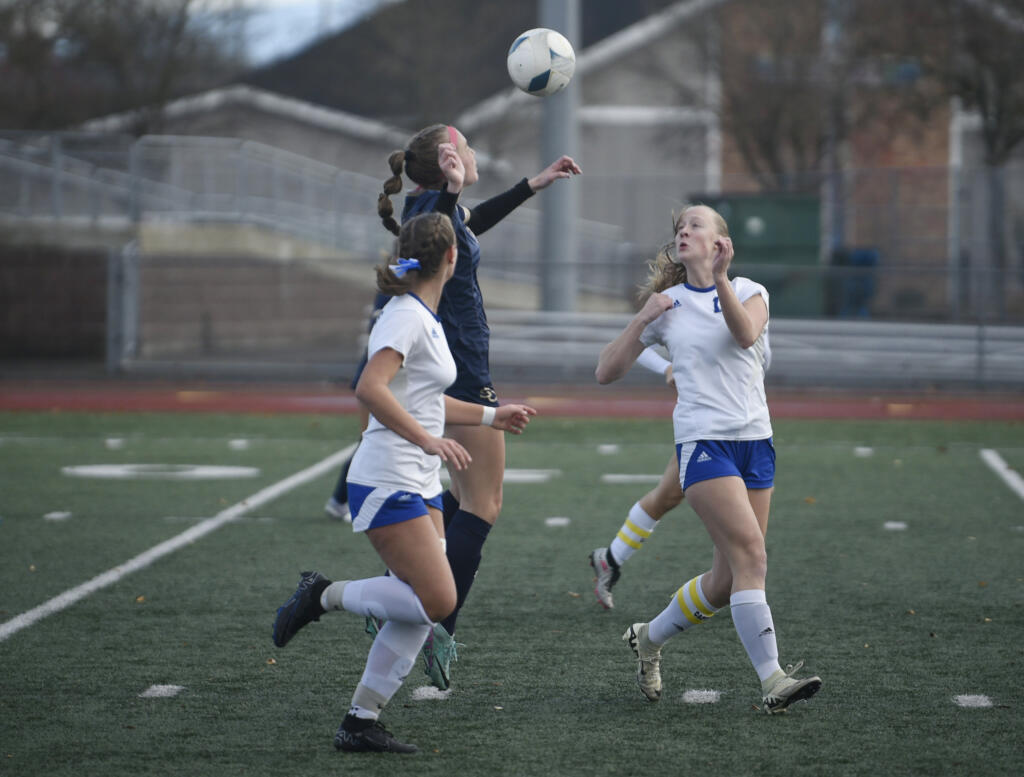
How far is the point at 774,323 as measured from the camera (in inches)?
787

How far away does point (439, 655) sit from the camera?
17.8 feet

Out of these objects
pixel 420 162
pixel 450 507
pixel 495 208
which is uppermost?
pixel 420 162

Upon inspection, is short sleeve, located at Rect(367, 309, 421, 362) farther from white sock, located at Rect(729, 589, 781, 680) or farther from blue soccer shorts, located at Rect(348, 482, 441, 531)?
white sock, located at Rect(729, 589, 781, 680)

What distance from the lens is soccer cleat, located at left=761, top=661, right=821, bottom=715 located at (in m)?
4.98

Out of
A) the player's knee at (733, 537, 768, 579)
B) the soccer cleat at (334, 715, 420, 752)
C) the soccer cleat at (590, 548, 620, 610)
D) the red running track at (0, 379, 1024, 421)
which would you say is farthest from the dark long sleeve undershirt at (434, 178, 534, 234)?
the red running track at (0, 379, 1024, 421)

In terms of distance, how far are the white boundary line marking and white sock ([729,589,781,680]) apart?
19.2ft

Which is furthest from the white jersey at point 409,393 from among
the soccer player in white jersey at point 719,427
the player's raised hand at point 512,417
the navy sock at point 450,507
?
the navy sock at point 450,507

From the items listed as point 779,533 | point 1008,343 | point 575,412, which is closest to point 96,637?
point 779,533

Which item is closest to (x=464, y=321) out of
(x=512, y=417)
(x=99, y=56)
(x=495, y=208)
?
(x=495, y=208)

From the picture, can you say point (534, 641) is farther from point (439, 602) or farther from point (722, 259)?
point (722, 259)

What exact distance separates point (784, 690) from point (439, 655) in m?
1.29

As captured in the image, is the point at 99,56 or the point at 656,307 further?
the point at 99,56

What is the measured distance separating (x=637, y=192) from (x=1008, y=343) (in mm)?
10986

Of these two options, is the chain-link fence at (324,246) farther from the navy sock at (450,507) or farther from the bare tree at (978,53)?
the navy sock at (450,507)
